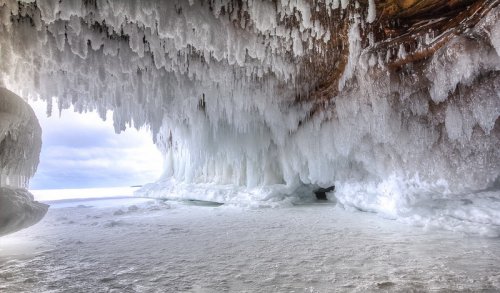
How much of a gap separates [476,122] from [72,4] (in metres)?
5.94

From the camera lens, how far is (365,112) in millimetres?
5961

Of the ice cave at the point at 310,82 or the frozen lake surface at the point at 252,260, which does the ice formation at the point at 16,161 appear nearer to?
the ice cave at the point at 310,82

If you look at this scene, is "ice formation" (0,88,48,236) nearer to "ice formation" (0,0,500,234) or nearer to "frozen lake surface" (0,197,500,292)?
"frozen lake surface" (0,197,500,292)

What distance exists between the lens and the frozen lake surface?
2268 millimetres

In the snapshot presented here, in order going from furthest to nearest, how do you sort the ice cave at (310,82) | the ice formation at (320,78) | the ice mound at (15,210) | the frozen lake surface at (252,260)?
1. the ice formation at (320,78)
2. the ice cave at (310,82)
3. the ice mound at (15,210)
4. the frozen lake surface at (252,260)

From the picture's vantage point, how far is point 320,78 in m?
6.13

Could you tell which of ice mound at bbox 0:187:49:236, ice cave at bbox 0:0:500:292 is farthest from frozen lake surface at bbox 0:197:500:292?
ice cave at bbox 0:0:500:292

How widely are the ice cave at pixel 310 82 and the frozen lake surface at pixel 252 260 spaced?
0.74 meters

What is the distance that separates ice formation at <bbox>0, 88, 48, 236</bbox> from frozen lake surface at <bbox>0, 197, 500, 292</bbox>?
0.44m

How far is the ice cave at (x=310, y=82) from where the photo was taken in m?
3.79

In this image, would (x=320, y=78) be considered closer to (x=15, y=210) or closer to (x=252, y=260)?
(x=252, y=260)

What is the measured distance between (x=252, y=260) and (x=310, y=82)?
442 cm

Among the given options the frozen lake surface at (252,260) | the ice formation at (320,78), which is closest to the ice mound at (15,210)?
the frozen lake surface at (252,260)

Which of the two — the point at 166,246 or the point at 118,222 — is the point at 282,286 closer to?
the point at 166,246
